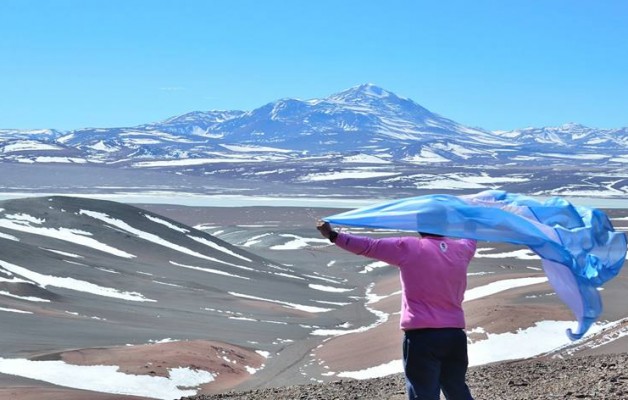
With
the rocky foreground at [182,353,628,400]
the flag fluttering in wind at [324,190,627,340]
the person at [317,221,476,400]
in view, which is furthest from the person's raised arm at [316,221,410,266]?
the rocky foreground at [182,353,628,400]

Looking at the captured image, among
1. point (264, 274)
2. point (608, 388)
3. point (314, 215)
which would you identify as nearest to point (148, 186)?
point (314, 215)

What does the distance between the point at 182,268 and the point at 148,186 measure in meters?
139

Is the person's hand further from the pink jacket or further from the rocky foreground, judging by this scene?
the rocky foreground

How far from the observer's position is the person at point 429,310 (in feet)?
22.8

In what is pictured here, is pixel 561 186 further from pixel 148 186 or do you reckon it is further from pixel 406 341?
pixel 406 341

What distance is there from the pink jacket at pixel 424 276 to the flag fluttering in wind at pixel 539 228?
0.34 metres

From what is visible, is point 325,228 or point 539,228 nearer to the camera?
point 325,228

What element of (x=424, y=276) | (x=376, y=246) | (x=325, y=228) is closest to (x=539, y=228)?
(x=424, y=276)

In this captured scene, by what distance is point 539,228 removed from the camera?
26.1 ft

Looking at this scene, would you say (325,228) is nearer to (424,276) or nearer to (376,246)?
(376,246)

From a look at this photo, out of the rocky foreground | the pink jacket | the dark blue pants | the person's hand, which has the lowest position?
the rocky foreground

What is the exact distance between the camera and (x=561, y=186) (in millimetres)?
199875

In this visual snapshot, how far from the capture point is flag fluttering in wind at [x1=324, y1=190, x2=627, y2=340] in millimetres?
7527

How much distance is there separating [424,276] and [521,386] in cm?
638
